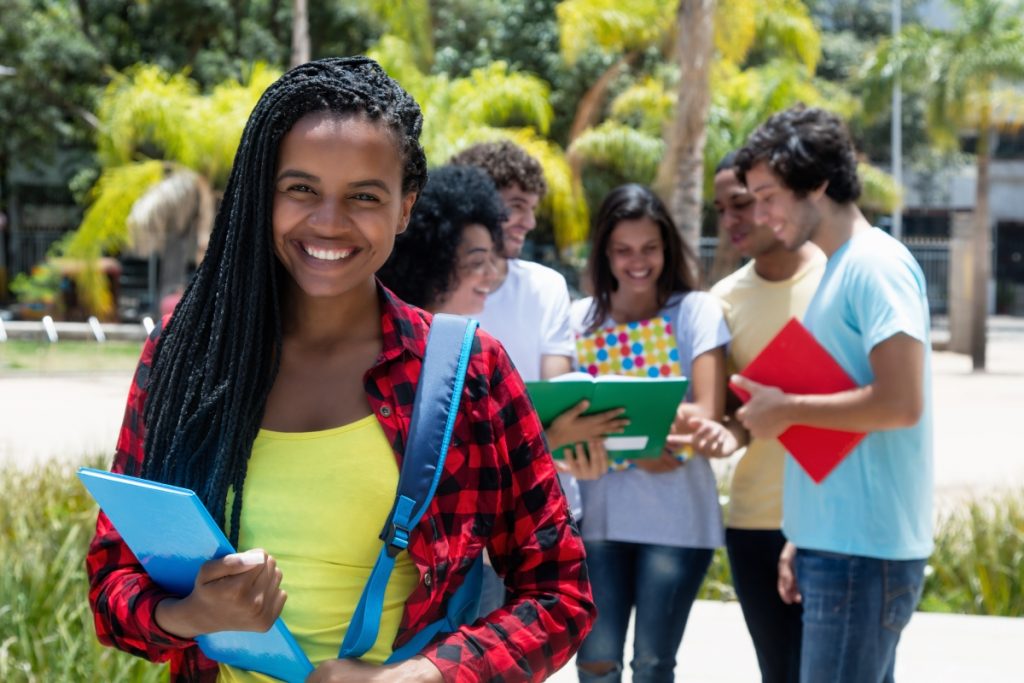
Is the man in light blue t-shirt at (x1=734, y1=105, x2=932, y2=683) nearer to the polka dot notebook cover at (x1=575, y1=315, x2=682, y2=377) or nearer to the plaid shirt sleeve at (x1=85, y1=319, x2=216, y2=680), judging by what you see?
the polka dot notebook cover at (x1=575, y1=315, x2=682, y2=377)

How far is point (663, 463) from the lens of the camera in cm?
353

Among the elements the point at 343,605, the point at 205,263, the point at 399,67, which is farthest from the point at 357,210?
the point at 399,67

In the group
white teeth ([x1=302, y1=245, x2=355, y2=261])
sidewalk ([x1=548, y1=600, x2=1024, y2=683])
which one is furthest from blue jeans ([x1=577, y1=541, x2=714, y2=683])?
white teeth ([x1=302, y1=245, x2=355, y2=261])

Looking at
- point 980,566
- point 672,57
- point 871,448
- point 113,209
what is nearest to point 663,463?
point 871,448

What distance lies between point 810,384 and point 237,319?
5.52 feet

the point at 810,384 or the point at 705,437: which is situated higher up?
the point at 810,384

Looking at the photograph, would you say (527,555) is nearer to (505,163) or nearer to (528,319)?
(528,319)

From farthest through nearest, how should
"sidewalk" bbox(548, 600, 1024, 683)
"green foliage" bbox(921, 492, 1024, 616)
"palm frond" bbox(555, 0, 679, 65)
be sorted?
"palm frond" bbox(555, 0, 679, 65), "green foliage" bbox(921, 492, 1024, 616), "sidewalk" bbox(548, 600, 1024, 683)

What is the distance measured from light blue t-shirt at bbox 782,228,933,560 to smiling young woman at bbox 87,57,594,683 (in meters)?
1.22

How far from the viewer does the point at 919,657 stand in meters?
4.79

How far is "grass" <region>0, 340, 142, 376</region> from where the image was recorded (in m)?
18.6

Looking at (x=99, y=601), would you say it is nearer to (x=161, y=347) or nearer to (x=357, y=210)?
(x=161, y=347)

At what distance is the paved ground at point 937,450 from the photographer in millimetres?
4727

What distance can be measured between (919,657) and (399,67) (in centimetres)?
1750
